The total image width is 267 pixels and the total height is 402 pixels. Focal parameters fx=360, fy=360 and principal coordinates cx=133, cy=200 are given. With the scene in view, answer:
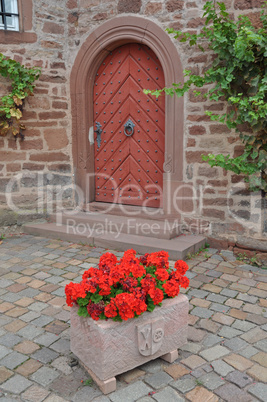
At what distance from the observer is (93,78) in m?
5.41

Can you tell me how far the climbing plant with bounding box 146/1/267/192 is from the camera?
148 inches

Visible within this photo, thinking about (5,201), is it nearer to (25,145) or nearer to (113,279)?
(25,145)

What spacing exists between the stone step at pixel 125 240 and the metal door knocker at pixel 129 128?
4.88 ft

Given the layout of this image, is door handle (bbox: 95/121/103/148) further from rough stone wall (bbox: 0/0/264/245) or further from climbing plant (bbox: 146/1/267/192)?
climbing plant (bbox: 146/1/267/192)

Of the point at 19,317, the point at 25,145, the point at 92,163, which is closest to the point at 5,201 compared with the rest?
the point at 25,145

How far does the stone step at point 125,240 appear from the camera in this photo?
416 cm

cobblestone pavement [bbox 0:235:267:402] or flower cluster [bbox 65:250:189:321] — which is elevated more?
flower cluster [bbox 65:250:189:321]

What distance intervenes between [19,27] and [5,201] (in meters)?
2.48

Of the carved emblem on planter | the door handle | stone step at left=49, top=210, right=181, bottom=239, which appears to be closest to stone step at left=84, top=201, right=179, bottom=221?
stone step at left=49, top=210, right=181, bottom=239

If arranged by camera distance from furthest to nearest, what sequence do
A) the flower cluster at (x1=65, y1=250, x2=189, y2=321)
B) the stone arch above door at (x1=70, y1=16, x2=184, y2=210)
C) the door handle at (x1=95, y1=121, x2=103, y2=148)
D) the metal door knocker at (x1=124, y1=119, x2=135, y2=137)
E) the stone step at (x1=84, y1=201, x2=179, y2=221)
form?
the door handle at (x1=95, y1=121, x2=103, y2=148) < the metal door knocker at (x1=124, y1=119, x2=135, y2=137) < the stone step at (x1=84, y1=201, x2=179, y2=221) < the stone arch above door at (x1=70, y1=16, x2=184, y2=210) < the flower cluster at (x1=65, y1=250, x2=189, y2=321)

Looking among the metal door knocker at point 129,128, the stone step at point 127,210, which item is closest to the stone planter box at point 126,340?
the stone step at point 127,210

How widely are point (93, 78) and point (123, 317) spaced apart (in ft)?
14.0

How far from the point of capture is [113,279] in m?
2.10

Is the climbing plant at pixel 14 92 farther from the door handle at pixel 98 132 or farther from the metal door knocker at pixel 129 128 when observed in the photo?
the metal door knocker at pixel 129 128
